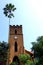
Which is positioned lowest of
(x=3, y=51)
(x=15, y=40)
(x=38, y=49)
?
(x=38, y=49)

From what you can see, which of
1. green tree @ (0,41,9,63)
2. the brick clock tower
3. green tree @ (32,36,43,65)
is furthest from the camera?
the brick clock tower

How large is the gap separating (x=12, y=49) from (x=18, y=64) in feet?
21.2

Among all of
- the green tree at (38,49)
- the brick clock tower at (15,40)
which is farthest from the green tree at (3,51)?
the green tree at (38,49)

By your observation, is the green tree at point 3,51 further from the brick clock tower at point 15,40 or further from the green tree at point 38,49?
the green tree at point 38,49

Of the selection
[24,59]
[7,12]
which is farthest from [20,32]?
[24,59]

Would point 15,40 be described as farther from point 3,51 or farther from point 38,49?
point 38,49

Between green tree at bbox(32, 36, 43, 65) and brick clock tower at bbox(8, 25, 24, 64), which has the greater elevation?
brick clock tower at bbox(8, 25, 24, 64)

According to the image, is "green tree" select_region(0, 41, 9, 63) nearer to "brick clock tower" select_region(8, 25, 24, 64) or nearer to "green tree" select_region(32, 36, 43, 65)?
"brick clock tower" select_region(8, 25, 24, 64)

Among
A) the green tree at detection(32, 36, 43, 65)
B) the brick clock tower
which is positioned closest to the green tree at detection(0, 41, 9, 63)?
the brick clock tower

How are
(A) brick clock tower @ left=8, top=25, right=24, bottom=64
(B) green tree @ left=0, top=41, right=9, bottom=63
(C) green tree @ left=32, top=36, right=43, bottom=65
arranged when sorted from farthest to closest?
1. (A) brick clock tower @ left=8, top=25, right=24, bottom=64
2. (B) green tree @ left=0, top=41, right=9, bottom=63
3. (C) green tree @ left=32, top=36, right=43, bottom=65

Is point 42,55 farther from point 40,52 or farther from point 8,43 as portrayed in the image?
point 8,43

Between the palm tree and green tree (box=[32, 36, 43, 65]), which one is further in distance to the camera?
the palm tree

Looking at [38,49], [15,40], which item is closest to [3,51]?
[15,40]

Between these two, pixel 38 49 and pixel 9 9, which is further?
pixel 9 9
